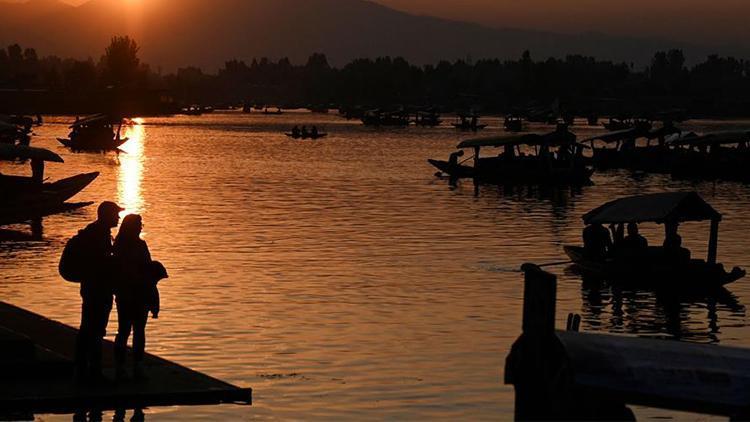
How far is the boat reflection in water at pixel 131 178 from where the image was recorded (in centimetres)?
7756

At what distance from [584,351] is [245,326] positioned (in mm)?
17047

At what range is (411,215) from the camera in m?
70.6

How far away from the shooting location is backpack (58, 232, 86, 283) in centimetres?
2161

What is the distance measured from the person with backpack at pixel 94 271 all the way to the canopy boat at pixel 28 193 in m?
37.1

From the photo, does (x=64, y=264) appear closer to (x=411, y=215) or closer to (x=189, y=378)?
(x=189, y=378)

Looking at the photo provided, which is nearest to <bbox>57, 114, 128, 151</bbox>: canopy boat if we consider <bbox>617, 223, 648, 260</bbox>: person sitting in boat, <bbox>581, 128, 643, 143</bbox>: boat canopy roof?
<bbox>581, 128, 643, 143</bbox>: boat canopy roof

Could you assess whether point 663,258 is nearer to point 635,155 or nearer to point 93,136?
point 635,155

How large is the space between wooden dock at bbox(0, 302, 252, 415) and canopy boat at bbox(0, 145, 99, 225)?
3516 centimetres

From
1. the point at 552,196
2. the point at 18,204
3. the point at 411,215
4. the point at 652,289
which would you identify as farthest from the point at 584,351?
the point at 552,196

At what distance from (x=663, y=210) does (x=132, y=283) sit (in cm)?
2254

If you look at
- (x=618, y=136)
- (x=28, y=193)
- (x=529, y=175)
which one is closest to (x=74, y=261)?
(x=28, y=193)

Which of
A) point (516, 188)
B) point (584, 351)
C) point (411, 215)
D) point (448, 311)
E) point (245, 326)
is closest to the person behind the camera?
point (584, 351)

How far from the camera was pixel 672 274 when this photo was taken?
42.0 m

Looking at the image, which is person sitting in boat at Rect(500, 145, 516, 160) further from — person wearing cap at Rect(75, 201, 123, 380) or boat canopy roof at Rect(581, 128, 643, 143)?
person wearing cap at Rect(75, 201, 123, 380)
